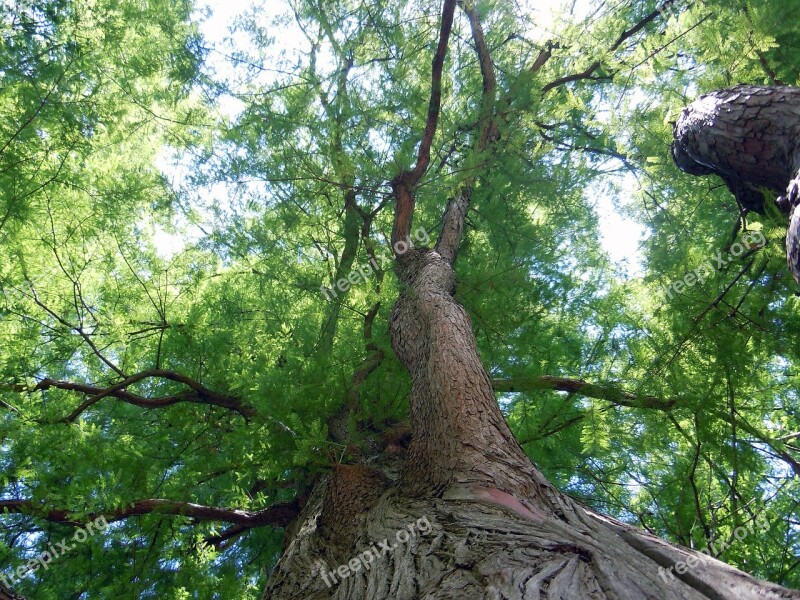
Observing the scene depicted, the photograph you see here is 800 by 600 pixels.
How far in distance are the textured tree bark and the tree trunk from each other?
112 centimetres

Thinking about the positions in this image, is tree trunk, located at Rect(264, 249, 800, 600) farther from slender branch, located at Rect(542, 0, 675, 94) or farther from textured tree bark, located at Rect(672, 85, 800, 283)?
slender branch, located at Rect(542, 0, 675, 94)

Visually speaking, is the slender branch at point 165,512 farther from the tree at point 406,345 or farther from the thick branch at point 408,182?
the thick branch at point 408,182

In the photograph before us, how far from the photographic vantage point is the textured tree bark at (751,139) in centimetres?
207

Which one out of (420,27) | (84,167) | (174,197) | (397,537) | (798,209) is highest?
(420,27)

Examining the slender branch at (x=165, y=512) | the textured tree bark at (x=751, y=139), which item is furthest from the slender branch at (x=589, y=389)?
the slender branch at (x=165, y=512)

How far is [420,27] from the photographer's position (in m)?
5.31

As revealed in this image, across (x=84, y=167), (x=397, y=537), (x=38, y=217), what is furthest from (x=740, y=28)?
(x=84, y=167)

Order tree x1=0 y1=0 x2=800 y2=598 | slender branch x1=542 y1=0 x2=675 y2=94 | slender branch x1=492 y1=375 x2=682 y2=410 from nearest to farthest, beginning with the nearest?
1. tree x1=0 y1=0 x2=800 y2=598
2. slender branch x1=492 y1=375 x2=682 y2=410
3. slender branch x1=542 y1=0 x2=675 y2=94

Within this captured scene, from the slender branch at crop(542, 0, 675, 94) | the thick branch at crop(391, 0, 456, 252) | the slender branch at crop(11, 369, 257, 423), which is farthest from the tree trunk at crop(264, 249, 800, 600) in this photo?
the slender branch at crop(542, 0, 675, 94)

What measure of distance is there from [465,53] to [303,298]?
10.5ft

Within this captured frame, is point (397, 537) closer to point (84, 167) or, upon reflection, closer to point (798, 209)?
point (798, 209)

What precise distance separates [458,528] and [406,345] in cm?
170

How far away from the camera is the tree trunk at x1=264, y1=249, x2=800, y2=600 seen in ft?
4.82

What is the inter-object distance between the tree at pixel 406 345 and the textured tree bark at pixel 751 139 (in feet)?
0.35
